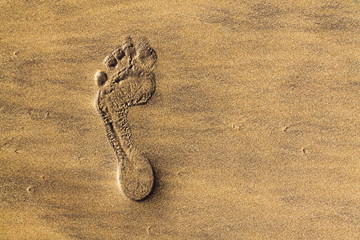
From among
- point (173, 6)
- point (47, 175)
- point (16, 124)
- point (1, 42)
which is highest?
point (173, 6)

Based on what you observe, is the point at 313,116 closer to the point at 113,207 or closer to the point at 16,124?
the point at 113,207

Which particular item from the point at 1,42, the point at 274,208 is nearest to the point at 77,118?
the point at 1,42

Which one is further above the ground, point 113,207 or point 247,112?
point 247,112

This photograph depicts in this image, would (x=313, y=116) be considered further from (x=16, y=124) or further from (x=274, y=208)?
(x=16, y=124)

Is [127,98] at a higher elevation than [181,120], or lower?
higher

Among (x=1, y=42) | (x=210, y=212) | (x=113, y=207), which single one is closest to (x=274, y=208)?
(x=210, y=212)
